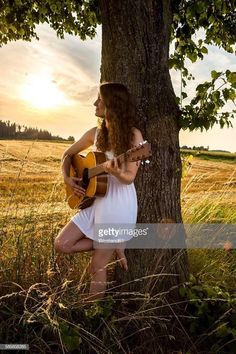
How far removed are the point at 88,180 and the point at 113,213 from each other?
1.36 ft

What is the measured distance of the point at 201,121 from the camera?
476 cm

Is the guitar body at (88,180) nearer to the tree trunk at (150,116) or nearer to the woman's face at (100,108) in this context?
the woman's face at (100,108)

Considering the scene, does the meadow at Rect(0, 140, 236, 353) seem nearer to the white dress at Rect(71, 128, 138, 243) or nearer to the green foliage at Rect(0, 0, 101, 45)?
the white dress at Rect(71, 128, 138, 243)

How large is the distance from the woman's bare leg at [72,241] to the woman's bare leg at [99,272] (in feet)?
0.37

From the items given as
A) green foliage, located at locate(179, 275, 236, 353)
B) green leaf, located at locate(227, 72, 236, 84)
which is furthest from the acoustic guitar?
green leaf, located at locate(227, 72, 236, 84)

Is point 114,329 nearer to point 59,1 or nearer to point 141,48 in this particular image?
point 141,48

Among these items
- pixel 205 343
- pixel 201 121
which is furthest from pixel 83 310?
pixel 201 121

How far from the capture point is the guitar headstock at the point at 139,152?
148 inches

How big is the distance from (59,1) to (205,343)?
17.4 feet

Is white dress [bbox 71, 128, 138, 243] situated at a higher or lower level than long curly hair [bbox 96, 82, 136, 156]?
lower

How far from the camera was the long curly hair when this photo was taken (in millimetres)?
4172

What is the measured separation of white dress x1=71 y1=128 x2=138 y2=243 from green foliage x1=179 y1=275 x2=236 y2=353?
80cm

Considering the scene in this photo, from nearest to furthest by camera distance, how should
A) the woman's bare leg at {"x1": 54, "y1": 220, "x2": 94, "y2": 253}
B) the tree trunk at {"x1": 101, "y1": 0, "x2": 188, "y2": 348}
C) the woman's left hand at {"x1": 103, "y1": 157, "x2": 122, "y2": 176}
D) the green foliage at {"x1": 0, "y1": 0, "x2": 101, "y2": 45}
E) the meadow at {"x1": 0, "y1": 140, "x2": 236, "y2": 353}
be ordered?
1. the meadow at {"x1": 0, "y1": 140, "x2": 236, "y2": 353}
2. the woman's left hand at {"x1": 103, "y1": 157, "x2": 122, "y2": 176}
3. the woman's bare leg at {"x1": 54, "y1": 220, "x2": 94, "y2": 253}
4. the tree trunk at {"x1": 101, "y1": 0, "x2": 188, "y2": 348}
5. the green foliage at {"x1": 0, "y1": 0, "x2": 101, "y2": 45}

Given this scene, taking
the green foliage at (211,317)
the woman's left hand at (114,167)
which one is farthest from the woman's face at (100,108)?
the green foliage at (211,317)
